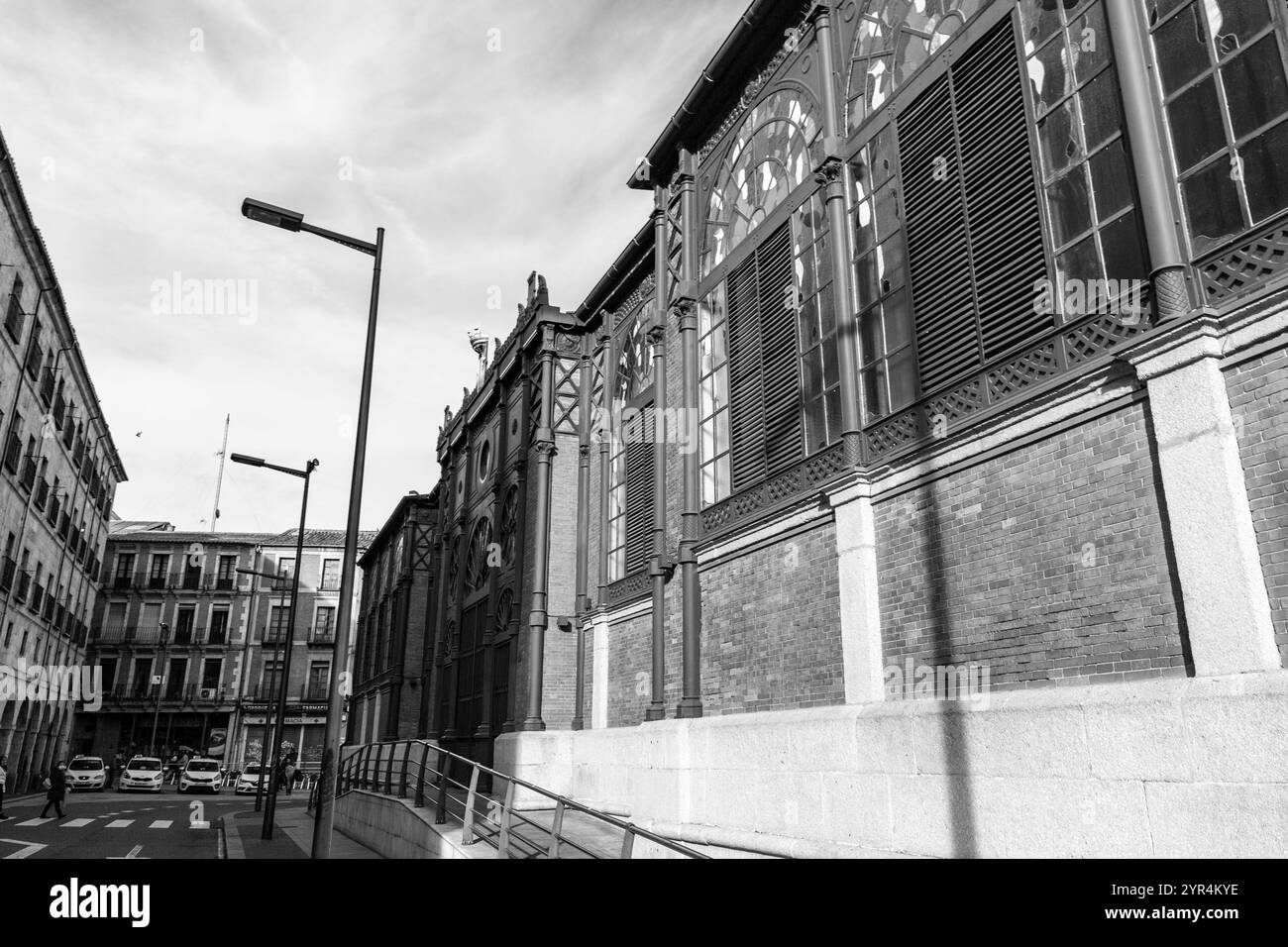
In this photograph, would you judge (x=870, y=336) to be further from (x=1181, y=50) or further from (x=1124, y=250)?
(x=1181, y=50)

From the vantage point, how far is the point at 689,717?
12516 mm

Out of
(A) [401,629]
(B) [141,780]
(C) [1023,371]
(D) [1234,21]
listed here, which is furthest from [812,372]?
(B) [141,780]

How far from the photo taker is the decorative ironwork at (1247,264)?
6121 millimetres

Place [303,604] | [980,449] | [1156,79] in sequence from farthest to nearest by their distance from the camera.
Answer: [303,604] < [980,449] < [1156,79]

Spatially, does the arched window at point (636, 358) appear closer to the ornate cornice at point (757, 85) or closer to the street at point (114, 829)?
the ornate cornice at point (757, 85)

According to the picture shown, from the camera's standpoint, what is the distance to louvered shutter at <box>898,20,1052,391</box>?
8.35 m

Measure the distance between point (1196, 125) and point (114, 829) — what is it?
24.5 meters

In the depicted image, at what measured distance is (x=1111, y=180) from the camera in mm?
7555

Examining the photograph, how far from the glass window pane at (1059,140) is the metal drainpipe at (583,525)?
40.7ft

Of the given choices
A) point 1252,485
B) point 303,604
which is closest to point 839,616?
point 1252,485
